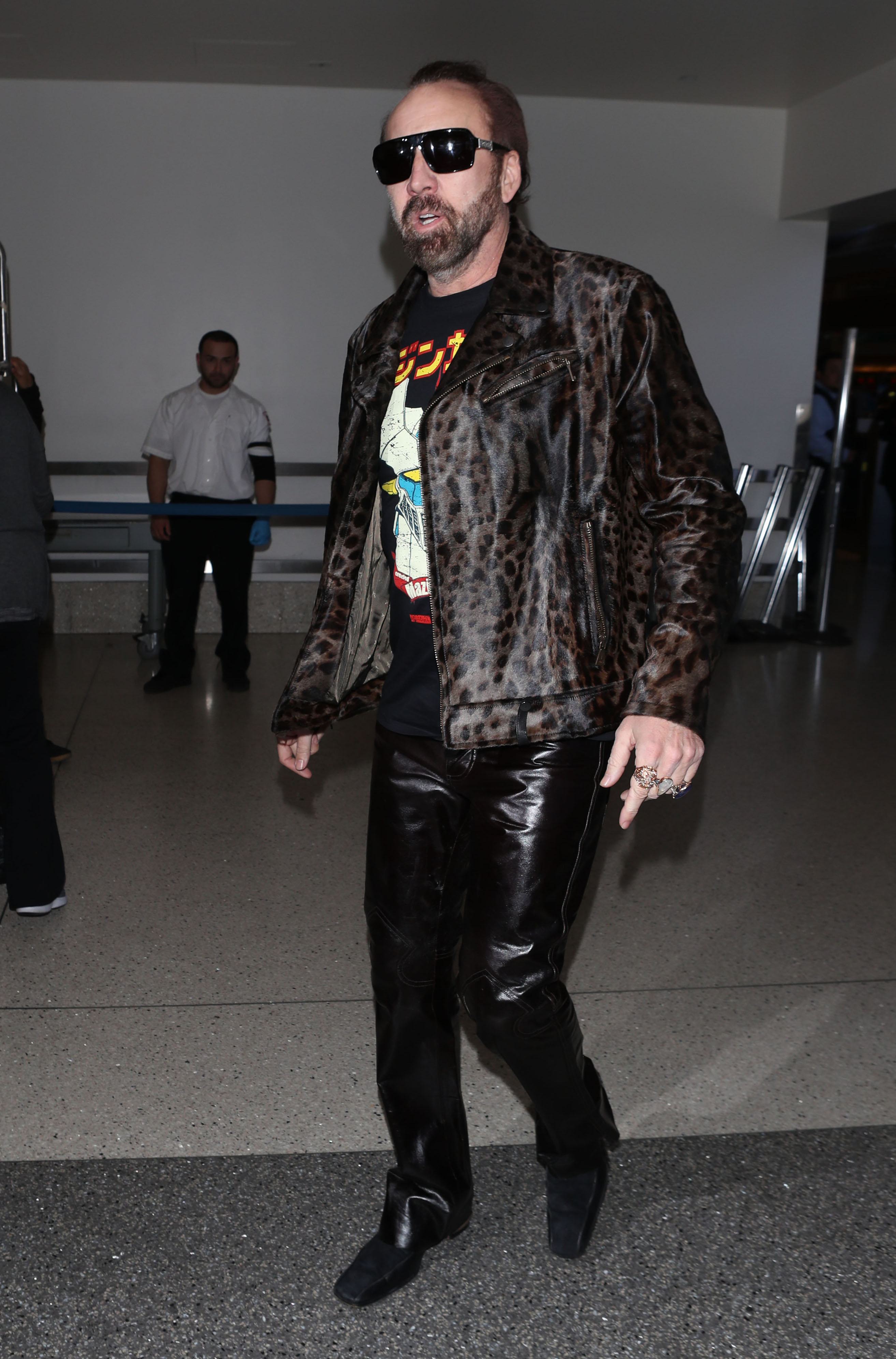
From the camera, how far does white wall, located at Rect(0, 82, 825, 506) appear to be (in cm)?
696

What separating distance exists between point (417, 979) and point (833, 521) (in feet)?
21.7

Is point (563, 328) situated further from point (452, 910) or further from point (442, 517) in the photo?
point (452, 910)

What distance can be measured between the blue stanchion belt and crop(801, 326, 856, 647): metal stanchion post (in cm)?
339

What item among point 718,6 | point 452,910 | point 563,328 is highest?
point 718,6

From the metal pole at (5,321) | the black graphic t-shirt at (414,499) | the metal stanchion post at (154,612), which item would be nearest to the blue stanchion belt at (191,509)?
the metal stanchion post at (154,612)

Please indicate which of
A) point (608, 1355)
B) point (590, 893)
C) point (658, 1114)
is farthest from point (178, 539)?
point (608, 1355)

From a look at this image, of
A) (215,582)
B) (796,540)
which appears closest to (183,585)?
(215,582)

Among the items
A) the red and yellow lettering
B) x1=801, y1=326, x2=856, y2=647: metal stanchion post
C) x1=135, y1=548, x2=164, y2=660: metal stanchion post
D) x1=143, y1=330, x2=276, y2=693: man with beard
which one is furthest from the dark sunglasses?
x1=801, y1=326, x2=856, y2=647: metal stanchion post

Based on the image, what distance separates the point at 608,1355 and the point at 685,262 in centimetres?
702

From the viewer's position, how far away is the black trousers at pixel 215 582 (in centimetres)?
595

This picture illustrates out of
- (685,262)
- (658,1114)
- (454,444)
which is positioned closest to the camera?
(454,444)

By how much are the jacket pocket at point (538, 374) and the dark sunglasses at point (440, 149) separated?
0.28 meters

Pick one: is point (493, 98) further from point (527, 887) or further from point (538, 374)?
point (527, 887)

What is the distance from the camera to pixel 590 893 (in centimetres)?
335
